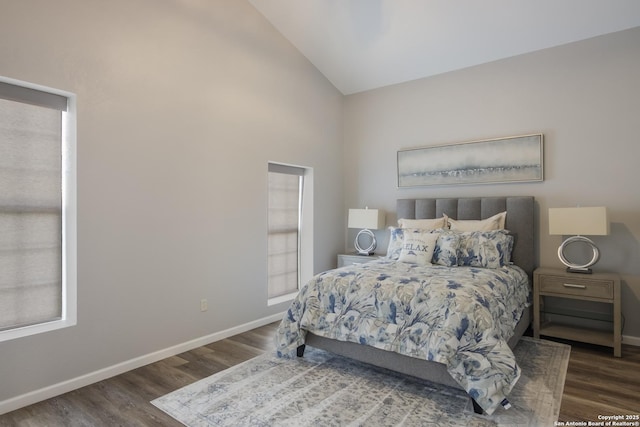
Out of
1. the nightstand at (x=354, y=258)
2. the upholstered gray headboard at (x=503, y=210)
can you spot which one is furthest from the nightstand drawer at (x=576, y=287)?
the nightstand at (x=354, y=258)

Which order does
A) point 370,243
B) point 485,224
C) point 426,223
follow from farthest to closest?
point 370,243 → point 426,223 → point 485,224

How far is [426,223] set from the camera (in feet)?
14.1

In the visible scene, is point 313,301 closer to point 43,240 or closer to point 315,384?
point 315,384

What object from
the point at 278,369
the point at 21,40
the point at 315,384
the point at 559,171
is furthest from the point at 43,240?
the point at 559,171

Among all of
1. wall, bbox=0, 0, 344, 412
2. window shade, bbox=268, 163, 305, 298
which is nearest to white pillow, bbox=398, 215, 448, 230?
window shade, bbox=268, 163, 305, 298

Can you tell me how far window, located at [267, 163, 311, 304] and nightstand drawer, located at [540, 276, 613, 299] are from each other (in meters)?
2.74

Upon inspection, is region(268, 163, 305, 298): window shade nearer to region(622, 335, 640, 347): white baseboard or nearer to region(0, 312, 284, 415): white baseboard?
region(0, 312, 284, 415): white baseboard

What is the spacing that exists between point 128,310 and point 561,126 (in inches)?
176

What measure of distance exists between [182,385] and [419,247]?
2.41 m

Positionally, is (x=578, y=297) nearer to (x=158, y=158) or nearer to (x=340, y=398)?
(x=340, y=398)

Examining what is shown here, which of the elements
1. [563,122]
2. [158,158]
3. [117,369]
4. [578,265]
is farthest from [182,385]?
[563,122]

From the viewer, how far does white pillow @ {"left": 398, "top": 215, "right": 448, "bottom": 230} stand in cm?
421

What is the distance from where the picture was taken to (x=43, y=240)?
260 centimetres

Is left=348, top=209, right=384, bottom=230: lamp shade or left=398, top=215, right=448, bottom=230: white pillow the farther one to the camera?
left=348, top=209, right=384, bottom=230: lamp shade
